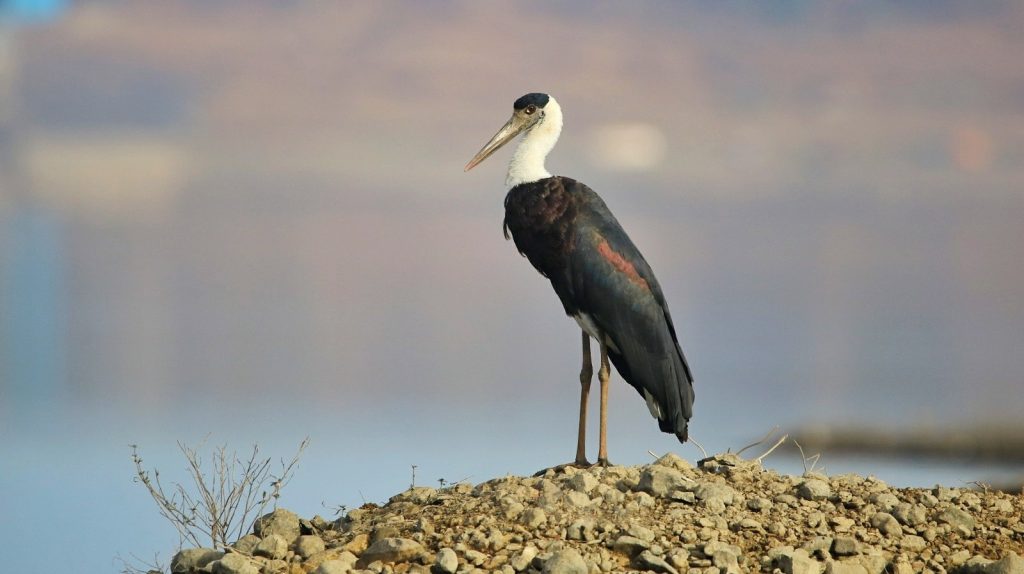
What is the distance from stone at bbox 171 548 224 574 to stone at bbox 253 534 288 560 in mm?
479

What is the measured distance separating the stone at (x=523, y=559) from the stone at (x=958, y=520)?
136 inches

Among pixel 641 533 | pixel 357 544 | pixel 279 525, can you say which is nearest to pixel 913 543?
pixel 641 533

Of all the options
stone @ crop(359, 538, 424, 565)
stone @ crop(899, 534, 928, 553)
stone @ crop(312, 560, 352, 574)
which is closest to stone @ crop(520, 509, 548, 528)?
stone @ crop(359, 538, 424, 565)

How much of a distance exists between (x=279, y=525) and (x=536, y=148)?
4523 millimetres

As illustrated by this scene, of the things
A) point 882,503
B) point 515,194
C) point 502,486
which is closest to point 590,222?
point 515,194

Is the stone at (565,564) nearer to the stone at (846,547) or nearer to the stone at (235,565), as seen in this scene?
the stone at (846,547)

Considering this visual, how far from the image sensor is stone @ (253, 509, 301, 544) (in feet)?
29.9

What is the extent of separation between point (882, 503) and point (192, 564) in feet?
17.8

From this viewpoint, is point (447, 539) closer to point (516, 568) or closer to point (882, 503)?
point (516, 568)

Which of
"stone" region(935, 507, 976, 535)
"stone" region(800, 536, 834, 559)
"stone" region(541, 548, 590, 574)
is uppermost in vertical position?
"stone" region(935, 507, 976, 535)

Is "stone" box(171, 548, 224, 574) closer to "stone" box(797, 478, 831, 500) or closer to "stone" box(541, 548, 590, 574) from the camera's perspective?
"stone" box(541, 548, 590, 574)

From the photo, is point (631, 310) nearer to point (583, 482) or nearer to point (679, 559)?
point (583, 482)

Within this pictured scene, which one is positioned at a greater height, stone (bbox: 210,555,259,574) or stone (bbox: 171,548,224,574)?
stone (bbox: 171,548,224,574)

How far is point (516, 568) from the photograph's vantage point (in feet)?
25.2
